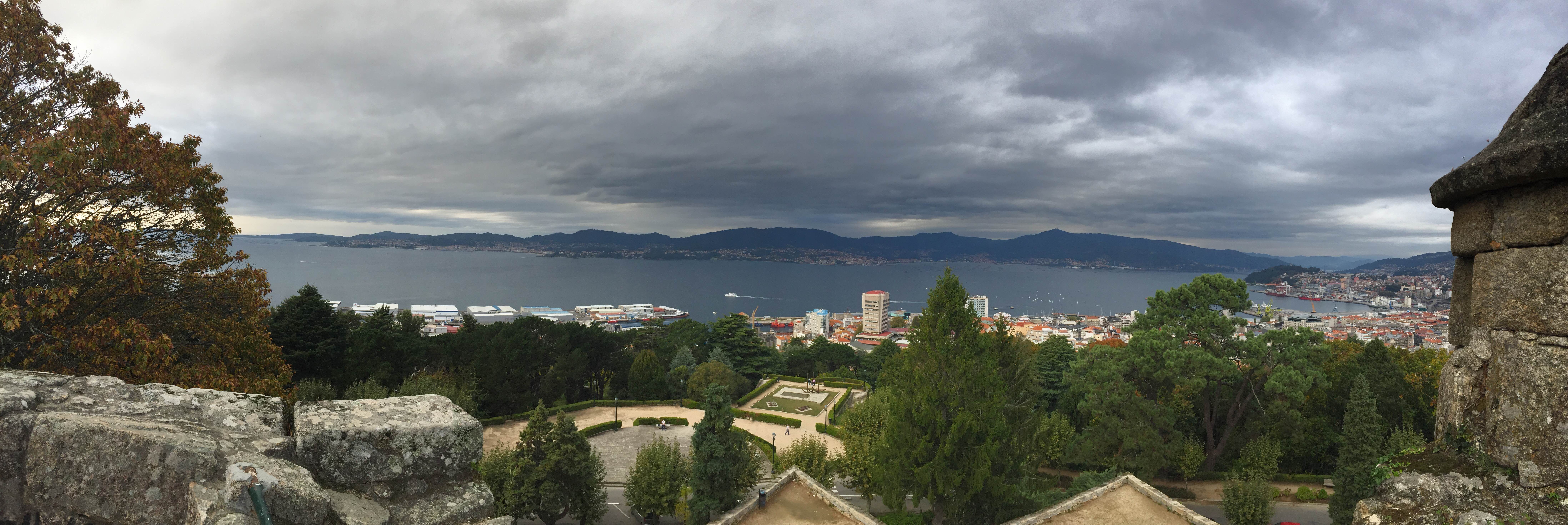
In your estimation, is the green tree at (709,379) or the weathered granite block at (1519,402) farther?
the green tree at (709,379)

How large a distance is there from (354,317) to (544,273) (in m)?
144

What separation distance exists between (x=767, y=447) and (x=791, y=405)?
23.2 ft

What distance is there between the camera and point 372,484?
10.1 feet

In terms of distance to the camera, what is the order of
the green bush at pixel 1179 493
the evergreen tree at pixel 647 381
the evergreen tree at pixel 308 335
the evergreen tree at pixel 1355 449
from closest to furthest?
1. the evergreen tree at pixel 1355 449
2. the green bush at pixel 1179 493
3. the evergreen tree at pixel 308 335
4. the evergreen tree at pixel 647 381

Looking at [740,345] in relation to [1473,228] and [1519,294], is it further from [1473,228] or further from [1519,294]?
[1519,294]

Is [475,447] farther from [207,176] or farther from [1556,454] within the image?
[207,176]

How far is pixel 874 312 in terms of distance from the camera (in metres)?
106

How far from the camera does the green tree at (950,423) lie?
11453 mm

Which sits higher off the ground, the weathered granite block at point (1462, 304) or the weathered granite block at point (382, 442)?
the weathered granite block at point (1462, 304)

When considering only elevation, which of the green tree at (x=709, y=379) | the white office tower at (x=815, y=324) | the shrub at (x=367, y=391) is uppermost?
the shrub at (x=367, y=391)

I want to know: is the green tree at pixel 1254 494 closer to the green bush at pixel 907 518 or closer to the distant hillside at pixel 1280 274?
the green bush at pixel 907 518

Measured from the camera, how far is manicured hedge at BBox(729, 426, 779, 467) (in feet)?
67.2

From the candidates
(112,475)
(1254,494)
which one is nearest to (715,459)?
(112,475)

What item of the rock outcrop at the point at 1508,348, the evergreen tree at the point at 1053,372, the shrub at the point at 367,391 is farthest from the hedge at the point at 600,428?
the rock outcrop at the point at 1508,348
